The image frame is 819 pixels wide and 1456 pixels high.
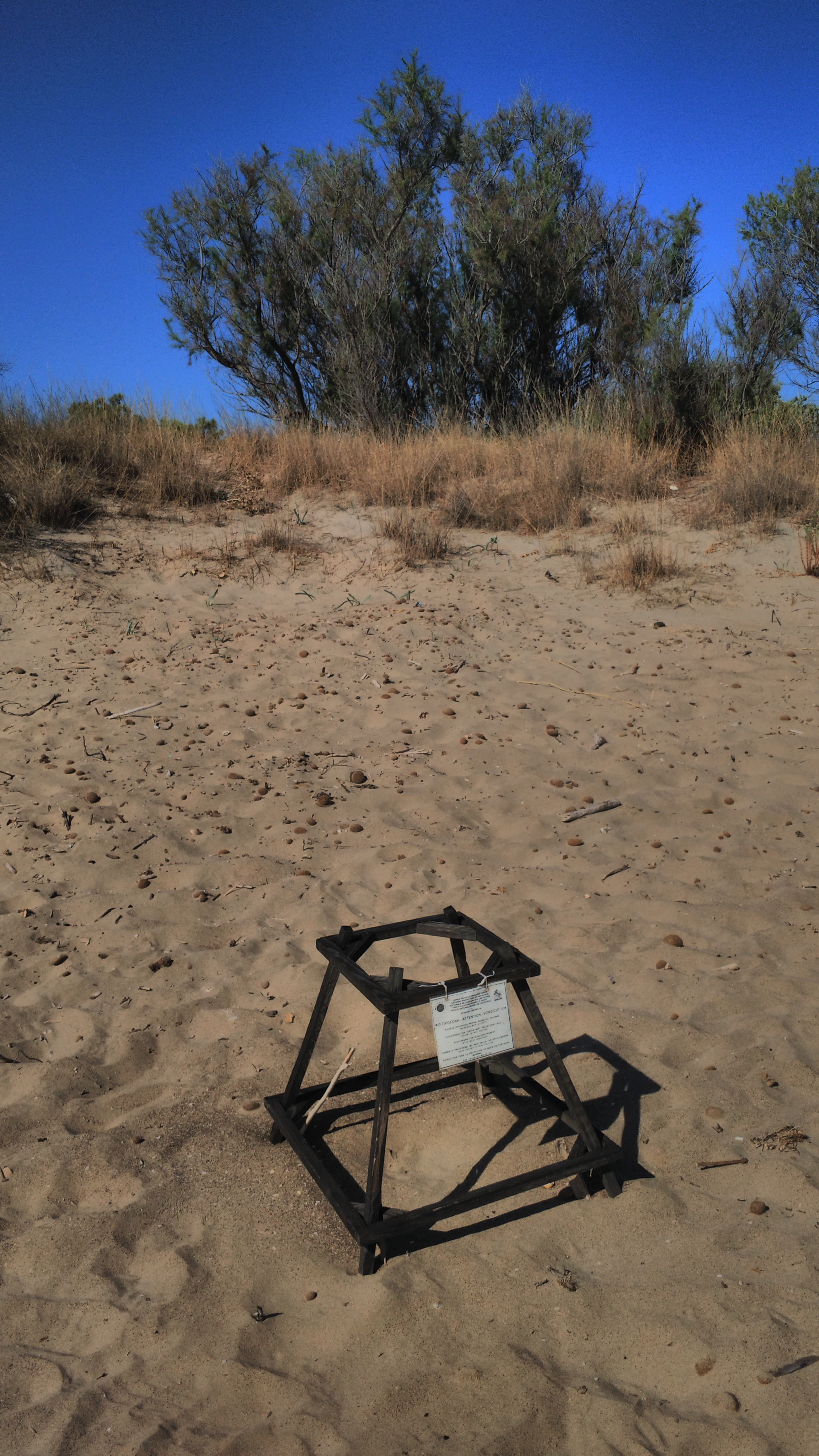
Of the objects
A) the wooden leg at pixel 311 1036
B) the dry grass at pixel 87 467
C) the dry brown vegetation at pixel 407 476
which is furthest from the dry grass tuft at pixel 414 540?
the wooden leg at pixel 311 1036

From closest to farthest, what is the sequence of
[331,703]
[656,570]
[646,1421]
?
[646,1421] < [331,703] < [656,570]

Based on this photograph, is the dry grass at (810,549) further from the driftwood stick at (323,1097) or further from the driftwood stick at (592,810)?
the driftwood stick at (323,1097)

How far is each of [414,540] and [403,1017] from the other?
5270 mm

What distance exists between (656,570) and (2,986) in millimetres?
5930

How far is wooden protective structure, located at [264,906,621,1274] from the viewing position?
2.19 m

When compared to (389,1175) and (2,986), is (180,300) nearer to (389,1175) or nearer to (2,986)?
(2,986)

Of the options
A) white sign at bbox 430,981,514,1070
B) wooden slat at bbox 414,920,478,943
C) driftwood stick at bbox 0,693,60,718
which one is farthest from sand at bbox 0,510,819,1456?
wooden slat at bbox 414,920,478,943

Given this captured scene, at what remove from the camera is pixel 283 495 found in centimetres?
874

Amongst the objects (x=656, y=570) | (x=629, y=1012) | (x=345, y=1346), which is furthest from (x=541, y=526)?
(x=345, y=1346)

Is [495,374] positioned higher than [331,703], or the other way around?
[495,374]

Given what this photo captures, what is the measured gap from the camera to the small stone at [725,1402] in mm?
1824

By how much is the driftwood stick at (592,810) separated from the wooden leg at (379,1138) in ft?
8.25

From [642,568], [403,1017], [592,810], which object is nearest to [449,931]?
[403,1017]

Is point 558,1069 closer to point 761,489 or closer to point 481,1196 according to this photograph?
point 481,1196
